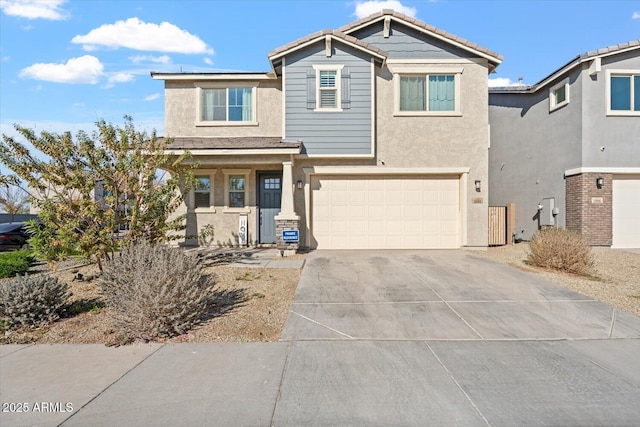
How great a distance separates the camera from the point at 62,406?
3656mm

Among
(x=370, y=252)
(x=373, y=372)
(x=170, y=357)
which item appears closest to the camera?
(x=373, y=372)

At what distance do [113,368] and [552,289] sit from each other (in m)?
7.69

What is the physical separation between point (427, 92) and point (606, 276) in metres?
7.42

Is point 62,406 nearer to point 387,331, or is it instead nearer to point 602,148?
point 387,331

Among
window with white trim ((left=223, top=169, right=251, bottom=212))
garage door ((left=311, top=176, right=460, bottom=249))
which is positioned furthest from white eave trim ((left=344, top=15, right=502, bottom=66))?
window with white trim ((left=223, top=169, right=251, bottom=212))

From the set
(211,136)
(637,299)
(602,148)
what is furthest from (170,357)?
(602,148)

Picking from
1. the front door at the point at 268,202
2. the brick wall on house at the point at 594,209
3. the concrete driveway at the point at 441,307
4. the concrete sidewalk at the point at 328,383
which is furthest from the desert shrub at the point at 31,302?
the brick wall on house at the point at 594,209

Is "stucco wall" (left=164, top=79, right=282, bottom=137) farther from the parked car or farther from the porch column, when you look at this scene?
the parked car

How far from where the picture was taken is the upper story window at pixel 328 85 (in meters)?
12.6

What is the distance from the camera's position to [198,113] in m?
13.4

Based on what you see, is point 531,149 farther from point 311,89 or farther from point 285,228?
point 285,228

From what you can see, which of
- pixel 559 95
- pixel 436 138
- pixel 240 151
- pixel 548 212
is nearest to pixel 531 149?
pixel 559 95

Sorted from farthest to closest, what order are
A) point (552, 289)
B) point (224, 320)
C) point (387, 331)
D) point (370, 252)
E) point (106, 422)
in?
point (370, 252)
point (552, 289)
point (224, 320)
point (387, 331)
point (106, 422)

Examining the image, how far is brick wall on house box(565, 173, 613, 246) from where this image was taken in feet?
43.1
